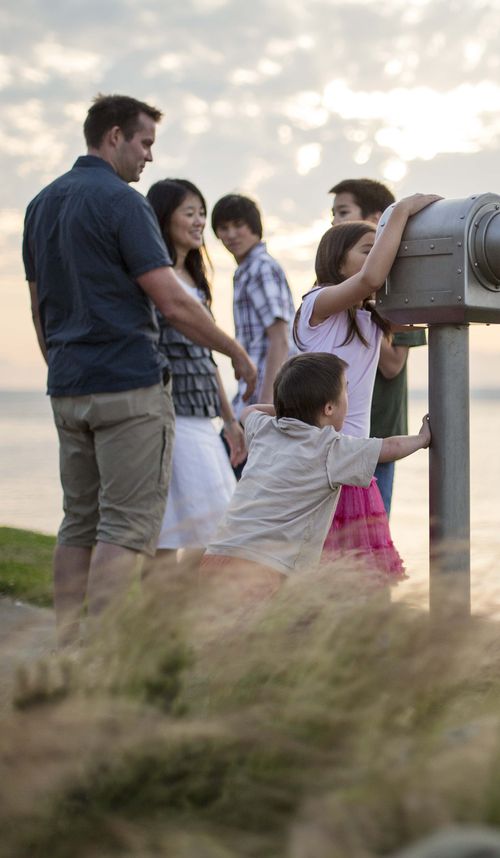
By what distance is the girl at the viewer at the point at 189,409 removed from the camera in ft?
14.9

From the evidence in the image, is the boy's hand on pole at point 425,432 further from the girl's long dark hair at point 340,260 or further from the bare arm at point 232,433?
the bare arm at point 232,433

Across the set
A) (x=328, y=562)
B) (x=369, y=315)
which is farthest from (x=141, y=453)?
(x=328, y=562)

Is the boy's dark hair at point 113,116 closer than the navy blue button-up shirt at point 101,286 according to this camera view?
No

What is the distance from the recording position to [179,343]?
15.0 ft

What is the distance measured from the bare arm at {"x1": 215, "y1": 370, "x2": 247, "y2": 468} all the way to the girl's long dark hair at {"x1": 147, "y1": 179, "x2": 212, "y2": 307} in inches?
17.9

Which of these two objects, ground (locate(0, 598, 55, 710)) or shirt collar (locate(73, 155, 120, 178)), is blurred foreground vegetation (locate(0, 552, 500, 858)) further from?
shirt collar (locate(73, 155, 120, 178))

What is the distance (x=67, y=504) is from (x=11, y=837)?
296cm

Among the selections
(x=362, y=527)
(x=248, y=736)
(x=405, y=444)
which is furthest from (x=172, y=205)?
(x=248, y=736)

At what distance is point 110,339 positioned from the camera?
3.90 m

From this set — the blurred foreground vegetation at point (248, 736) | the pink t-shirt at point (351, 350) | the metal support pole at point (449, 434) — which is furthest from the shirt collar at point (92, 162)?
the blurred foreground vegetation at point (248, 736)

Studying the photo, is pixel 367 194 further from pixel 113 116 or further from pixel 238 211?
→ pixel 113 116

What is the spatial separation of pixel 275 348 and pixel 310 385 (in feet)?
6.96

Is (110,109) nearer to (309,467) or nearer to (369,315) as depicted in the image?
(369,315)

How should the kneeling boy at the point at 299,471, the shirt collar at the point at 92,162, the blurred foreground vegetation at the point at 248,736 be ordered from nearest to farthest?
the blurred foreground vegetation at the point at 248,736 < the kneeling boy at the point at 299,471 < the shirt collar at the point at 92,162
